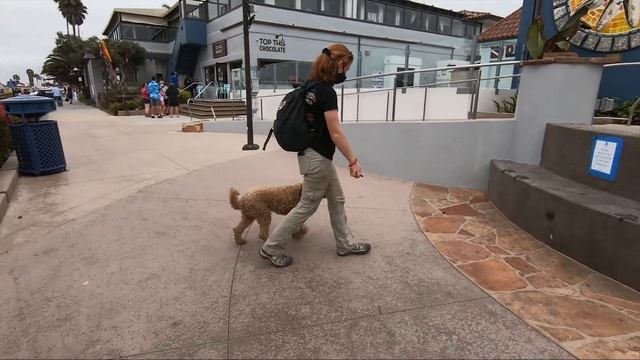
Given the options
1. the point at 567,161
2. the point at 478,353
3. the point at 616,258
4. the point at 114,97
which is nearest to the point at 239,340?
the point at 478,353

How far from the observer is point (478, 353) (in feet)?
7.39

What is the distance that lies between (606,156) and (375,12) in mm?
22474

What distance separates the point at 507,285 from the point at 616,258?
2.99 feet

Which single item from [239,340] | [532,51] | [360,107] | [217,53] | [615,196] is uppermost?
[217,53]

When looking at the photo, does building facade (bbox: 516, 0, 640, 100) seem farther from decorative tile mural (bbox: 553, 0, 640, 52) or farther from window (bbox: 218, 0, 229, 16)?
window (bbox: 218, 0, 229, 16)

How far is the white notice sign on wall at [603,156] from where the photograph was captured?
377cm

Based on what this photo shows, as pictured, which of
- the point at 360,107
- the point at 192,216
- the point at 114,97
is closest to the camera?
the point at 192,216

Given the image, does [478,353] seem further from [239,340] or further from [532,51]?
[532,51]

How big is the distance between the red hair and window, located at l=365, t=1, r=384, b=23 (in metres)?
22.5

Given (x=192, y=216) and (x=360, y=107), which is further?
(x=360, y=107)

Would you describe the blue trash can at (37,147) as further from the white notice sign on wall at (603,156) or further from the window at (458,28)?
the window at (458,28)

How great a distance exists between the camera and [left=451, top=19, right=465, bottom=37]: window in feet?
93.2

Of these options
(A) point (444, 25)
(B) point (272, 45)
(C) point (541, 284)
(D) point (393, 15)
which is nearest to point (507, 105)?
(C) point (541, 284)

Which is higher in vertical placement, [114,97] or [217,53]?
[217,53]
